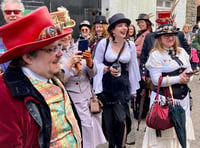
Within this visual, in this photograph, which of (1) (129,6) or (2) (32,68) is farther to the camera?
(1) (129,6)

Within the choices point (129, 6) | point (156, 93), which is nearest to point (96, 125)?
point (156, 93)

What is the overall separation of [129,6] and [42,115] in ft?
26.8

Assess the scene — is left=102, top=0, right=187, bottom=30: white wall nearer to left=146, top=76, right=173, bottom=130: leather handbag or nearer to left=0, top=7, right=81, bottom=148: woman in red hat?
left=146, top=76, right=173, bottom=130: leather handbag

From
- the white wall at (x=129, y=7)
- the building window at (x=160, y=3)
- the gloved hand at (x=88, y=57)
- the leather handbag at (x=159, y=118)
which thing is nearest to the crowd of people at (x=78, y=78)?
the gloved hand at (x=88, y=57)

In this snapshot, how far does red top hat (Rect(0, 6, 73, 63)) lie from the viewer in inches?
57.9

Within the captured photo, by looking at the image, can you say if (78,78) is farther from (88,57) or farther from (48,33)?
(48,33)

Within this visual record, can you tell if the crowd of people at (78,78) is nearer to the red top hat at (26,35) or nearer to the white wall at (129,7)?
the red top hat at (26,35)

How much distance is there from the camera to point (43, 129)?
4.99 feet

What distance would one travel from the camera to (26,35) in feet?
4.96

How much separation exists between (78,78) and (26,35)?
1.52 m

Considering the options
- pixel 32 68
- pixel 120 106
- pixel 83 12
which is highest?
pixel 83 12

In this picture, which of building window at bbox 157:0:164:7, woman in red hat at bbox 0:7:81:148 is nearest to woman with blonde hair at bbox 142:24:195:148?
woman in red hat at bbox 0:7:81:148

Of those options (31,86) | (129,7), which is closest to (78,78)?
(31,86)

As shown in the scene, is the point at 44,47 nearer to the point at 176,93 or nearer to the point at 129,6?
the point at 176,93
